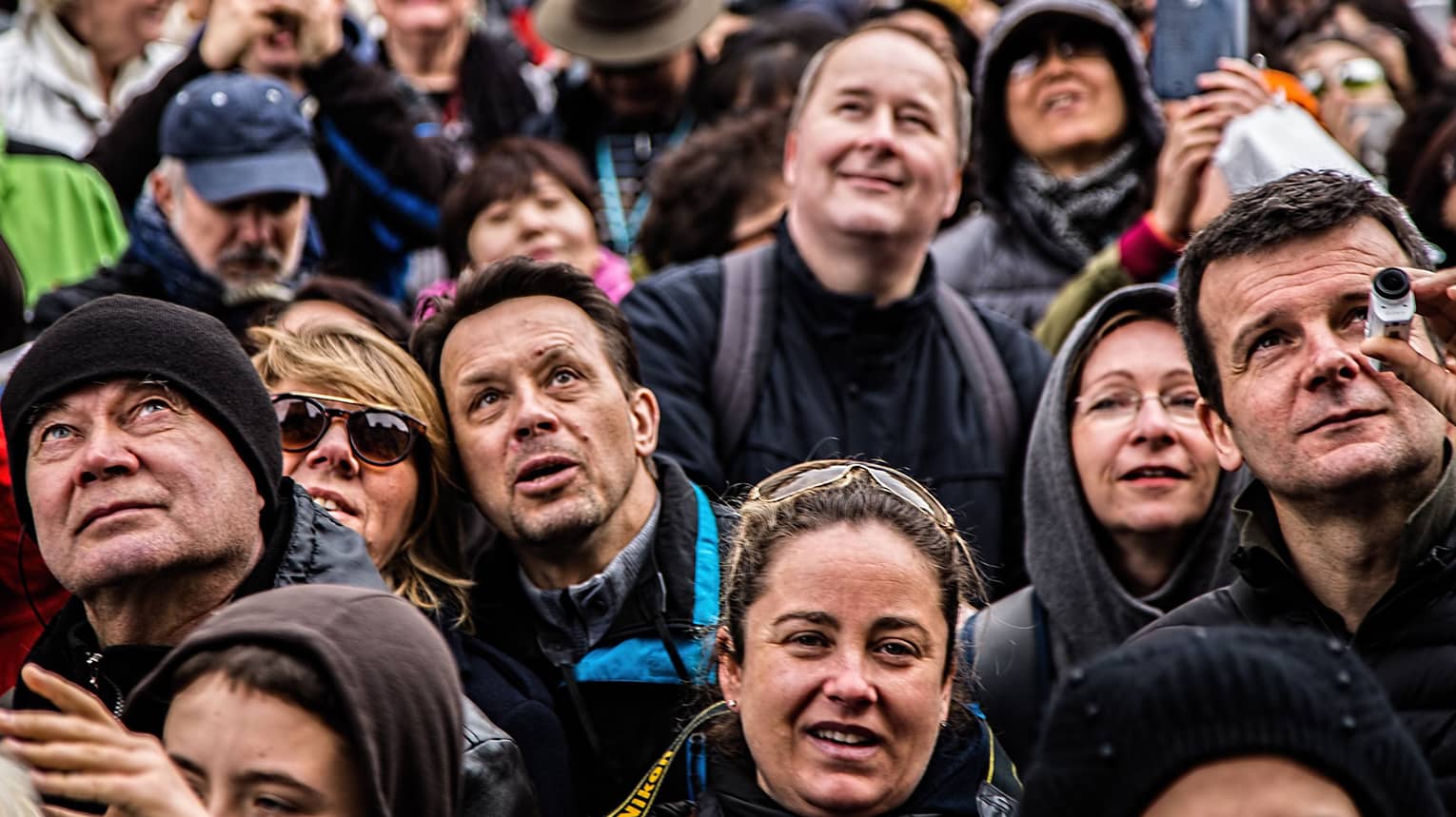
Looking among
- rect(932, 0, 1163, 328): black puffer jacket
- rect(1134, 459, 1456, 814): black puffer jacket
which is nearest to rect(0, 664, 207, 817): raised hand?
rect(1134, 459, 1456, 814): black puffer jacket

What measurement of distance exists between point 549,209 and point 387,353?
173 centimetres

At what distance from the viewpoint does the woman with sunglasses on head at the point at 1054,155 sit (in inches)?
256

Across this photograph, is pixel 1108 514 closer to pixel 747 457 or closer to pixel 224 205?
pixel 747 457

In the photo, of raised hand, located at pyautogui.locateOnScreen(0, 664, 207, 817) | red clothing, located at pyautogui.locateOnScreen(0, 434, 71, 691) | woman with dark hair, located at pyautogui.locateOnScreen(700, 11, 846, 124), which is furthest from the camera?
woman with dark hair, located at pyautogui.locateOnScreen(700, 11, 846, 124)

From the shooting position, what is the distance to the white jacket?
7.41 meters

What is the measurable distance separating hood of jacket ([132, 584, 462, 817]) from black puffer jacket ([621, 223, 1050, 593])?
200cm

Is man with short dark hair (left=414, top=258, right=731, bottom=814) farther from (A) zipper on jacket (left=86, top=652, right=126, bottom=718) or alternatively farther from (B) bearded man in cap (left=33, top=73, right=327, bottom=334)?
(B) bearded man in cap (left=33, top=73, right=327, bottom=334)

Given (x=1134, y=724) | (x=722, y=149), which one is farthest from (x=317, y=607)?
(x=722, y=149)

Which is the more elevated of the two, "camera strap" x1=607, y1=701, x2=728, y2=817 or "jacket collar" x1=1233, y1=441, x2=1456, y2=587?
"jacket collar" x1=1233, y1=441, x2=1456, y2=587

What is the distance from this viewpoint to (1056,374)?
16.2 ft

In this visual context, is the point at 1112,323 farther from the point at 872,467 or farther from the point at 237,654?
the point at 237,654

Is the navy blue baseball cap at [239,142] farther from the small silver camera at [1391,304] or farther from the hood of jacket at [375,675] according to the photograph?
the small silver camera at [1391,304]

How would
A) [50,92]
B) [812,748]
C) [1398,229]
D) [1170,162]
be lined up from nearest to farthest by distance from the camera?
[812,748] < [1398,229] < [1170,162] < [50,92]

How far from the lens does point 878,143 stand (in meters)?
5.70
